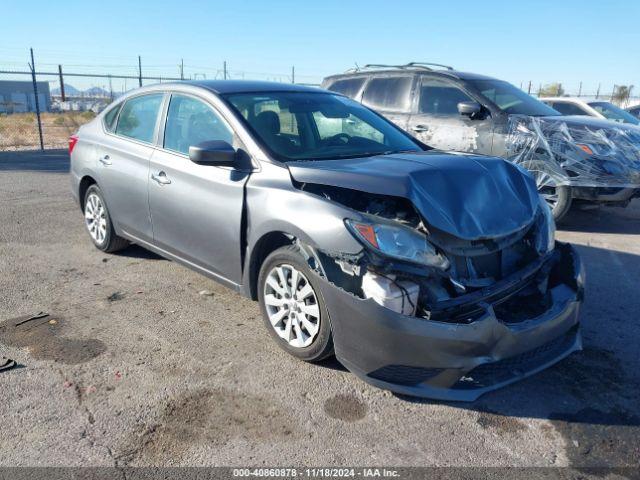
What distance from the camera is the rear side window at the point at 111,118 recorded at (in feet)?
18.2

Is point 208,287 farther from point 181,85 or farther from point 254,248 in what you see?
point 181,85

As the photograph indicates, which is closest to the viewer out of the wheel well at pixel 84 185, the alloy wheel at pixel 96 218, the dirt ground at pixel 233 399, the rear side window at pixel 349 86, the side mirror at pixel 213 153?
the dirt ground at pixel 233 399

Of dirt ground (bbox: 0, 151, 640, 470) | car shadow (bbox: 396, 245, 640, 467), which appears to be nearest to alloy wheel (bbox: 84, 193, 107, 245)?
dirt ground (bbox: 0, 151, 640, 470)

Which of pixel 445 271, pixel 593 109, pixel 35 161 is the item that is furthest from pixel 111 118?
pixel 593 109

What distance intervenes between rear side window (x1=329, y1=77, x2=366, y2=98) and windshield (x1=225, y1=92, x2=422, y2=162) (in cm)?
420

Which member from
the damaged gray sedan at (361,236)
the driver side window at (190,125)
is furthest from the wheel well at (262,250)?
the driver side window at (190,125)

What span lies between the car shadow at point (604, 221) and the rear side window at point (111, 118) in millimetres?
5475

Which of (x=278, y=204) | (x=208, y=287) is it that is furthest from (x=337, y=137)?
(x=208, y=287)

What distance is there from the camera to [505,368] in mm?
3119

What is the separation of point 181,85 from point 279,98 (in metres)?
0.88

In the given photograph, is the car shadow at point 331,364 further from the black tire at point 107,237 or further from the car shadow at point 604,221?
the car shadow at point 604,221

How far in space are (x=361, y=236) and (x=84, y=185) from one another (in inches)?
154

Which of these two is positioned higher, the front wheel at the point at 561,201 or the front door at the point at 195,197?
the front door at the point at 195,197

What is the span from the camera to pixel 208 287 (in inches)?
193
